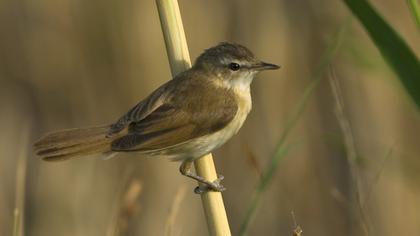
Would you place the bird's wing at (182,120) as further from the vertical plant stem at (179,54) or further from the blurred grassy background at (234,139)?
the blurred grassy background at (234,139)

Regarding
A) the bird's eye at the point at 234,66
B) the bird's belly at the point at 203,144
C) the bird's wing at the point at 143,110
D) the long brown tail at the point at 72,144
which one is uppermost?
the bird's eye at the point at 234,66

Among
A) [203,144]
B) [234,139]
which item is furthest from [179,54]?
[234,139]

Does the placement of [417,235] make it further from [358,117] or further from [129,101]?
[129,101]

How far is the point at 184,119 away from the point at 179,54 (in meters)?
0.70

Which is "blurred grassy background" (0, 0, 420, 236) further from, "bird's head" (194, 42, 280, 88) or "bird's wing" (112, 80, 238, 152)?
"bird's wing" (112, 80, 238, 152)

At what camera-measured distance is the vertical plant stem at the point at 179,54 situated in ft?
7.93

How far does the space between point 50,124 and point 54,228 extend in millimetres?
1100

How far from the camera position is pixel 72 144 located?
116 inches

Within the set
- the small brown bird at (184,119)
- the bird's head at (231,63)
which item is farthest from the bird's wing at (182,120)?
the bird's head at (231,63)

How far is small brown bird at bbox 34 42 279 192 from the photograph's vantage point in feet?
9.83

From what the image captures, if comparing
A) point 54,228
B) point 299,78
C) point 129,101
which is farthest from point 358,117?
point 54,228

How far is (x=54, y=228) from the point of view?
4910 millimetres

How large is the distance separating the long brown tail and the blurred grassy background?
1.83 metres

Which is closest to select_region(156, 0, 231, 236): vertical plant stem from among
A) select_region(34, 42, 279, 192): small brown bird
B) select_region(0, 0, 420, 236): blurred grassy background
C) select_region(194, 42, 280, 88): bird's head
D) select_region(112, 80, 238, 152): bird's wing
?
select_region(34, 42, 279, 192): small brown bird
